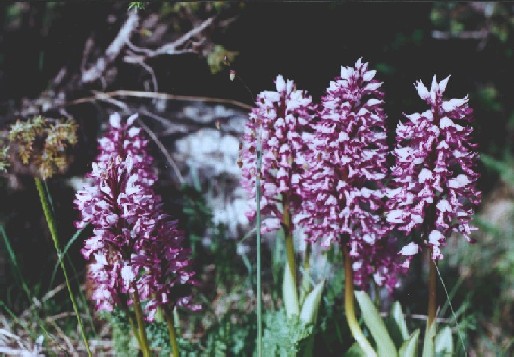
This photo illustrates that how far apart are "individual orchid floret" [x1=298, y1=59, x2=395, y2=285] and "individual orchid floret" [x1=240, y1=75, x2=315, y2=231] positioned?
8cm

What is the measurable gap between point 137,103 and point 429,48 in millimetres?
2019

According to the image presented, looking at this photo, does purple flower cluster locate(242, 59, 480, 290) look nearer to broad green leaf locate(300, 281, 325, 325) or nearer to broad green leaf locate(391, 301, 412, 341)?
broad green leaf locate(300, 281, 325, 325)

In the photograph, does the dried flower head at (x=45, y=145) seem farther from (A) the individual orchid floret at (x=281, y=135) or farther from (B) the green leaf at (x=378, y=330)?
(B) the green leaf at (x=378, y=330)

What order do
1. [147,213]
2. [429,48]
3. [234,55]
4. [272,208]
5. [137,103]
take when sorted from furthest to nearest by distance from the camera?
[429,48], [137,103], [234,55], [272,208], [147,213]

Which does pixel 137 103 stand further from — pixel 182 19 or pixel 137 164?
pixel 137 164

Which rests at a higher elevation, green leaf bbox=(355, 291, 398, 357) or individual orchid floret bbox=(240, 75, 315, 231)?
individual orchid floret bbox=(240, 75, 315, 231)

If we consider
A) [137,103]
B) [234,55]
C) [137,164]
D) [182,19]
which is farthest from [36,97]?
[137,164]

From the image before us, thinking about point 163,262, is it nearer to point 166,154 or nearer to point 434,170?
point 434,170

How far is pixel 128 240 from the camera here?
1.94 metres

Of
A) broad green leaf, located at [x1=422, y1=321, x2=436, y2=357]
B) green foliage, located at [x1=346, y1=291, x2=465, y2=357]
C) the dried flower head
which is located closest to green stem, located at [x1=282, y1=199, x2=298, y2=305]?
green foliage, located at [x1=346, y1=291, x2=465, y2=357]

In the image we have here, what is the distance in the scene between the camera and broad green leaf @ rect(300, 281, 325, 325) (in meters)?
2.46

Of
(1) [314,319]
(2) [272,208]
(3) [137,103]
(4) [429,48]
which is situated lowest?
(1) [314,319]

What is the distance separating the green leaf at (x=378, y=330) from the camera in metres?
2.28

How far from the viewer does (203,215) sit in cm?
342
